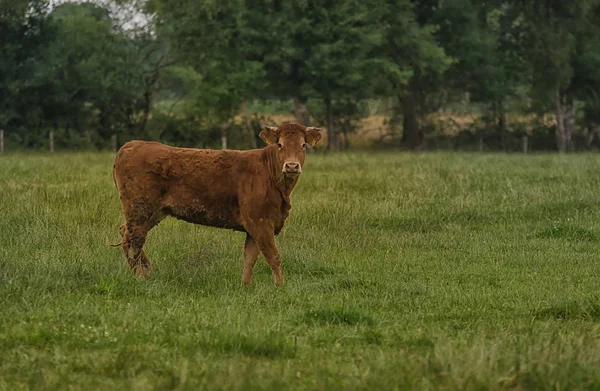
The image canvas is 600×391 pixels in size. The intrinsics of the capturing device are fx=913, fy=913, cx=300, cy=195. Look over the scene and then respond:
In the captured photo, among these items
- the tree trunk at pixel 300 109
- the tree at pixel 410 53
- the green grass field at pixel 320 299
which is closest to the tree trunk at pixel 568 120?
the tree at pixel 410 53

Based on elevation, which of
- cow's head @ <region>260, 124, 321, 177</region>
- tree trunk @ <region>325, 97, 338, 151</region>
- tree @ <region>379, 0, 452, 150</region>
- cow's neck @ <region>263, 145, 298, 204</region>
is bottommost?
tree trunk @ <region>325, 97, 338, 151</region>

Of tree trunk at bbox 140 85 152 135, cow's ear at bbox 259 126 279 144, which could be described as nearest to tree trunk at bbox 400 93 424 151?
tree trunk at bbox 140 85 152 135

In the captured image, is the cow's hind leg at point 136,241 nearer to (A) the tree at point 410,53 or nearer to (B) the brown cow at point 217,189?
(B) the brown cow at point 217,189

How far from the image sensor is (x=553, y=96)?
148ft

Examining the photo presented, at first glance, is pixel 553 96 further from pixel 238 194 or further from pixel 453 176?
pixel 238 194

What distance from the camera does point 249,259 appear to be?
30.2 feet

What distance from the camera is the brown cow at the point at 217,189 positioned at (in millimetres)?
9180

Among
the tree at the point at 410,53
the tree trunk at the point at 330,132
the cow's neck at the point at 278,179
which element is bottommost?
the tree trunk at the point at 330,132

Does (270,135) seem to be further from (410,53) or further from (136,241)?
(410,53)

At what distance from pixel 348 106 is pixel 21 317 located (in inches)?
1643

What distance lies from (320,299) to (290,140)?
1732mm

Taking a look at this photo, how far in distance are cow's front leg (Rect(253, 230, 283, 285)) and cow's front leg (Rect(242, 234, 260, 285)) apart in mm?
125

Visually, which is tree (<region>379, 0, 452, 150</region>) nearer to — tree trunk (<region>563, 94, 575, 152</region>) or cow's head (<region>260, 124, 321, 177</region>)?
tree trunk (<region>563, 94, 575, 152</region>)

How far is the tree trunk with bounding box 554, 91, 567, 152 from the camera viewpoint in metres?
46.0
